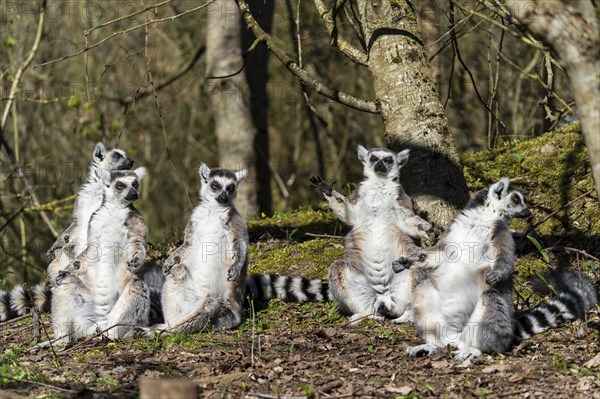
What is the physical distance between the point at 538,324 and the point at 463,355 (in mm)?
719

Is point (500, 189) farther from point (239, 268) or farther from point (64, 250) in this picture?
point (64, 250)

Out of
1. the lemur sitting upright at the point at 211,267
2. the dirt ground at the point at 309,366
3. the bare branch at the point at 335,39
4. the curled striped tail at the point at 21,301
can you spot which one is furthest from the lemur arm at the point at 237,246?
the curled striped tail at the point at 21,301

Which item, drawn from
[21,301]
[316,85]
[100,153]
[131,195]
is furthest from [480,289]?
[21,301]

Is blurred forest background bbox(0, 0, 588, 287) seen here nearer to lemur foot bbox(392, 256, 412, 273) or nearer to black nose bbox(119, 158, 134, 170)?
black nose bbox(119, 158, 134, 170)

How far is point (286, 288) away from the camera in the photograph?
6992mm

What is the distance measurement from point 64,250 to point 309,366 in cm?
293

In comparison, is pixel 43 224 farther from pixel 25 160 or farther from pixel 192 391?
pixel 192 391

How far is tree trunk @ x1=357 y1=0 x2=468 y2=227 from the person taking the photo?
6879mm

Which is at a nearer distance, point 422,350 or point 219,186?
point 422,350

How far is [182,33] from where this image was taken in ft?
57.2

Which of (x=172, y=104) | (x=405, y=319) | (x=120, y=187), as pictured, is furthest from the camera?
(x=172, y=104)

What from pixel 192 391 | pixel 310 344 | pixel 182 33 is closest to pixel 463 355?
pixel 310 344

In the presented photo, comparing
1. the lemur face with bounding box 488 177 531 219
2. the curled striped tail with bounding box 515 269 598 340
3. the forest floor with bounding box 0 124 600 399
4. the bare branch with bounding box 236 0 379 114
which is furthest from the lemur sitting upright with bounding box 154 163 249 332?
the curled striped tail with bounding box 515 269 598 340

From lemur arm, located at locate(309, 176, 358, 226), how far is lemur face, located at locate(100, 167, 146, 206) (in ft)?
4.95
